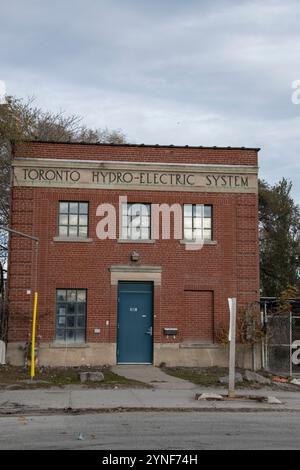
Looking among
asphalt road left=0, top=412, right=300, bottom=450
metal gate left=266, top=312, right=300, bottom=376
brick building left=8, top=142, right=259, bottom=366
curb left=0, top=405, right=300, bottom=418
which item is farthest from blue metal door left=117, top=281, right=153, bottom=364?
asphalt road left=0, top=412, right=300, bottom=450

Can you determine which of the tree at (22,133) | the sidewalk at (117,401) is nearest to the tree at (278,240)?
the tree at (22,133)

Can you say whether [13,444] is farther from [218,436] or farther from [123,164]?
[123,164]

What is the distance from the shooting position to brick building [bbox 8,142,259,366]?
20750mm

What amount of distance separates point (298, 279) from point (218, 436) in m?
37.3

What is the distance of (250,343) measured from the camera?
21.0 m

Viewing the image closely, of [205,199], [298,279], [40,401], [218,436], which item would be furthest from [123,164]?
[298,279]

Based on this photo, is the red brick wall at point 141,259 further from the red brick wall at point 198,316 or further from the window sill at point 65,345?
the window sill at point 65,345

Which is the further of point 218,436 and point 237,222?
point 237,222

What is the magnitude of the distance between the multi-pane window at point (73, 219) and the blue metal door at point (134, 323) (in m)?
2.32

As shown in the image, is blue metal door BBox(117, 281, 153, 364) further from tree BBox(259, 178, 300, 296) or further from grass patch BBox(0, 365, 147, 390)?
tree BBox(259, 178, 300, 296)

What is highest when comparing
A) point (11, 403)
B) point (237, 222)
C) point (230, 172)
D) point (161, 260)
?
point (230, 172)

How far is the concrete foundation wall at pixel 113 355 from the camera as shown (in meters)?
20.4

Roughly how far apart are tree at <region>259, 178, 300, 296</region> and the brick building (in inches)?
956
